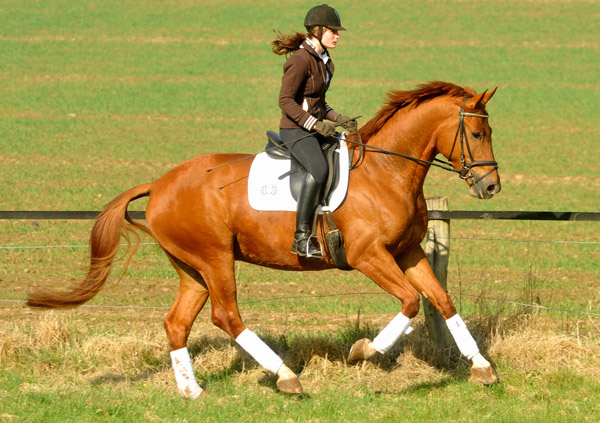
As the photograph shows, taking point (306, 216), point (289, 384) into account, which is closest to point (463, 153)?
point (306, 216)

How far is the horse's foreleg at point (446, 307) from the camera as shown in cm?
655

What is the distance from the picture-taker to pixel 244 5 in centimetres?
4475

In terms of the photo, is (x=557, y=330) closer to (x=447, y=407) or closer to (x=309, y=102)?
(x=447, y=407)

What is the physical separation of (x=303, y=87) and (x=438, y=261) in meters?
2.19

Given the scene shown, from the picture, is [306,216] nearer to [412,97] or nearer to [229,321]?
[229,321]

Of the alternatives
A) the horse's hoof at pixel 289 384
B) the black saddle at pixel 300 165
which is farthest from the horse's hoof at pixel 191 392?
the black saddle at pixel 300 165

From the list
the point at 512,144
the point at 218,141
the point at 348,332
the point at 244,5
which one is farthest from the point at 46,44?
the point at 348,332

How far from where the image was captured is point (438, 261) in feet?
25.5

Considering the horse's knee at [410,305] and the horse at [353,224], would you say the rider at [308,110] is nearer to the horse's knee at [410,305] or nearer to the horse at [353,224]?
the horse at [353,224]

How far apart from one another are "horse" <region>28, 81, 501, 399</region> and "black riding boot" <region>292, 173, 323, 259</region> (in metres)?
0.15

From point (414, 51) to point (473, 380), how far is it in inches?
1231

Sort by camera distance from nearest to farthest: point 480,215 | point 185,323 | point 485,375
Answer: point 485,375
point 185,323
point 480,215

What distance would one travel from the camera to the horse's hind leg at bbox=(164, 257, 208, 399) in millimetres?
6844

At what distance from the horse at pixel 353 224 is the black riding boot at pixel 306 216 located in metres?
0.15
